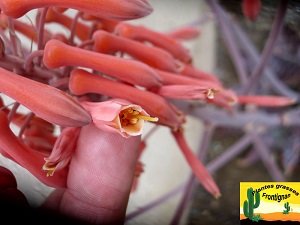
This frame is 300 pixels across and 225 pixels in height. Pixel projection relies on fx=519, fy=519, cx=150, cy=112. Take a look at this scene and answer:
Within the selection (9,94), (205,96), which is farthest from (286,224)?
(9,94)

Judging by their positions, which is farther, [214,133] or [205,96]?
[214,133]

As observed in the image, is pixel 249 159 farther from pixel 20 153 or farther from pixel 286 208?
pixel 20 153

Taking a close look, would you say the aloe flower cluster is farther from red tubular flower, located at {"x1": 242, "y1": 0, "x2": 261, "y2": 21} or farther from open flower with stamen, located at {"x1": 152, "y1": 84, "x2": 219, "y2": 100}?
red tubular flower, located at {"x1": 242, "y1": 0, "x2": 261, "y2": 21}

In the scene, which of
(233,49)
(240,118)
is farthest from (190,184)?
(233,49)

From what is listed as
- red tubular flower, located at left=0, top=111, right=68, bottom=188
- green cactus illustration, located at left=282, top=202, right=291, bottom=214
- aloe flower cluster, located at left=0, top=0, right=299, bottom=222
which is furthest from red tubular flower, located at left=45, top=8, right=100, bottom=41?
green cactus illustration, located at left=282, top=202, right=291, bottom=214

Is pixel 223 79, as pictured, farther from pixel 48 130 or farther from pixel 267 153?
pixel 48 130

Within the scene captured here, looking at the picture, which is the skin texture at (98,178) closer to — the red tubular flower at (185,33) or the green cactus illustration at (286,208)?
the green cactus illustration at (286,208)

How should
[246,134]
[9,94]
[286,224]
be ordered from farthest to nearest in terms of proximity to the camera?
[246,134]
[286,224]
[9,94]
